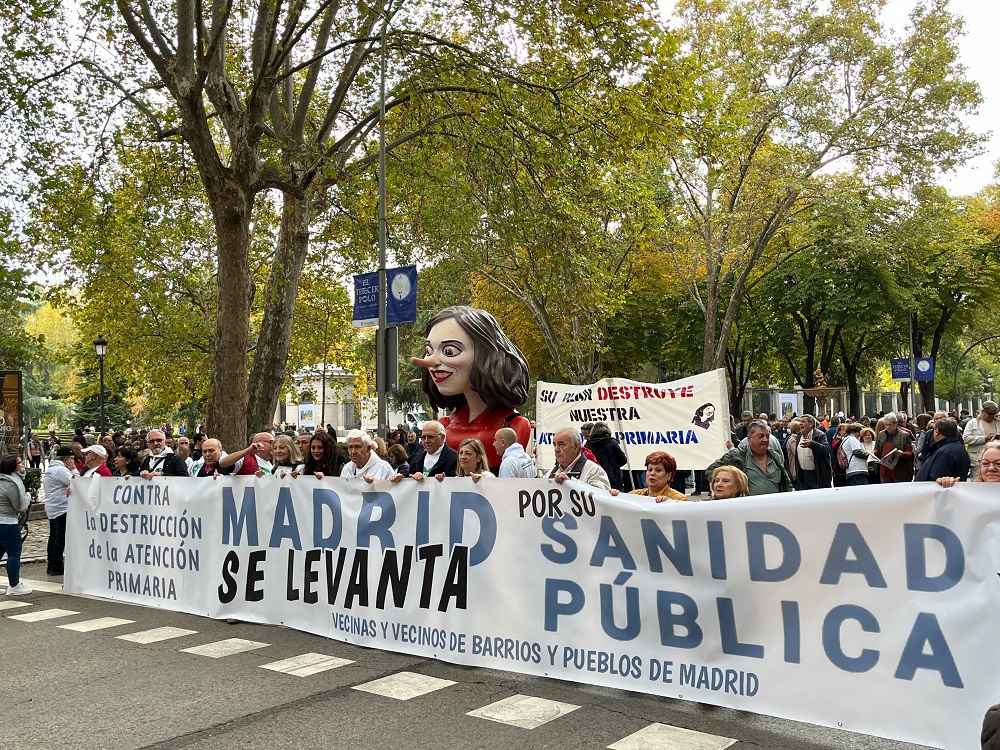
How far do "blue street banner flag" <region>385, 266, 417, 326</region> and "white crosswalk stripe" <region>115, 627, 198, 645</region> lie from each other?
7122 mm

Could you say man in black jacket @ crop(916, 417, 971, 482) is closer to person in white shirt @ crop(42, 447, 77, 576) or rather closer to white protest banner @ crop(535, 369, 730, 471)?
white protest banner @ crop(535, 369, 730, 471)

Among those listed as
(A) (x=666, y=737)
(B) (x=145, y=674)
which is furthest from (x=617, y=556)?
(B) (x=145, y=674)

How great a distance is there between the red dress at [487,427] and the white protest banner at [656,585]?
2.75 meters

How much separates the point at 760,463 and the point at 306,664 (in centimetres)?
390

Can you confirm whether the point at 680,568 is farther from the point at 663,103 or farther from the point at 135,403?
the point at 135,403

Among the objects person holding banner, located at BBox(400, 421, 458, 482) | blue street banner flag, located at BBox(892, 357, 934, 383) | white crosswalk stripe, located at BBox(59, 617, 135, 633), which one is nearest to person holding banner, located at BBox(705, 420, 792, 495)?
person holding banner, located at BBox(400, 421, 458, 482)

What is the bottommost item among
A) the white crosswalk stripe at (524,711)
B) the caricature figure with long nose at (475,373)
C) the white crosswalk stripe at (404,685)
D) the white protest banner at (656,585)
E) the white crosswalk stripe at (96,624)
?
the white crosswalk stripe at (96,624)

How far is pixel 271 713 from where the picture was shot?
5590 millimetres

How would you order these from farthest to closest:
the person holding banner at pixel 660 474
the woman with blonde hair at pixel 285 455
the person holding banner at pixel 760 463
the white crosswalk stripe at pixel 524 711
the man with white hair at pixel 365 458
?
the woman with blonde hair at pixel 285 455
the man with white hair at pixel 365 458
the person holding banner at pixel 760 463
the person holding banner at pixel 660 474
the white crosswalk stripe at pixel 524 711

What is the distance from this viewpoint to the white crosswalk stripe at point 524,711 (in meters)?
5.38

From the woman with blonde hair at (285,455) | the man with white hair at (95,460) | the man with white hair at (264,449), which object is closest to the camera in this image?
the woman with blonde hair at (285,455)

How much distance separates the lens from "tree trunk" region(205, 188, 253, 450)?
15953 millimetres

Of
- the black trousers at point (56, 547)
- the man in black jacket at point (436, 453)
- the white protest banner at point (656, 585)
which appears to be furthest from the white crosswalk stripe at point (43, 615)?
the man in black jacket at point (436, 453)

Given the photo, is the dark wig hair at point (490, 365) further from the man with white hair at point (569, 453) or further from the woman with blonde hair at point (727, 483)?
the woman with blonde hair at point (727, 483)
